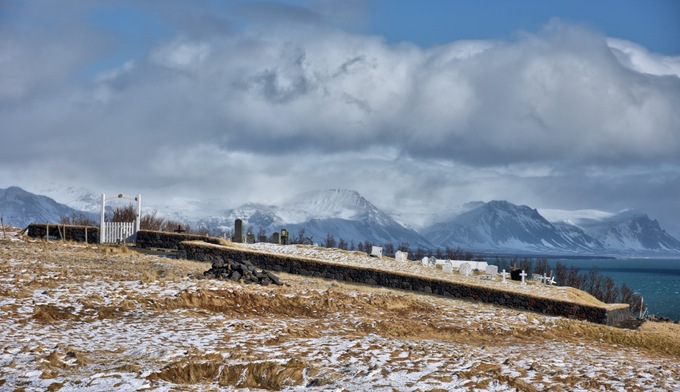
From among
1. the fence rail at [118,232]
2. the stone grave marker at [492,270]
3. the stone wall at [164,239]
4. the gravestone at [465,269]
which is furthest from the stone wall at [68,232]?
the stone grave marker at [492,270]

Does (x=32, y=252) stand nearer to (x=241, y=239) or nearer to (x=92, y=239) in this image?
(x=92, y=239)

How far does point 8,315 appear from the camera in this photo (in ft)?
64.0

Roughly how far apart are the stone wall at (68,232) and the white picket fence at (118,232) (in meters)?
0.76

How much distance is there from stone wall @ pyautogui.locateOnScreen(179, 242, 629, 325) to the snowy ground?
5.06 metres

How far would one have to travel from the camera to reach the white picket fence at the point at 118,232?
5186 centimetres

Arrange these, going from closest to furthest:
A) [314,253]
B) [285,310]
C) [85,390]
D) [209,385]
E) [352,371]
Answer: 1. [85,390]
2. [209,385]
3. [352,371]
4. [285,310]
5. [314,253]

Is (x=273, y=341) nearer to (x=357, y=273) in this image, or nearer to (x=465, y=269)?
(x=357, y=273)

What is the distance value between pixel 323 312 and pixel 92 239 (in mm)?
33134

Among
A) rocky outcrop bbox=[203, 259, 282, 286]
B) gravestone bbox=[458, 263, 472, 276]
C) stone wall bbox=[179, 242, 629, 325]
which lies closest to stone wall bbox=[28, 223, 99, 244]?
stone wall bbox=[179, 242, 629, 325]

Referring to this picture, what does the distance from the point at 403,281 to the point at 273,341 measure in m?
19.5

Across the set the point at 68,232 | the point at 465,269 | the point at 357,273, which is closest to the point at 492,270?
the point at 465,269

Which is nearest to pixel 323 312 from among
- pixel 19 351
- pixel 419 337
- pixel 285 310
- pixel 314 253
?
pixel 285 310

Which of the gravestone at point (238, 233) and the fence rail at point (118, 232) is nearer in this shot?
the fence rail at point (118, 232)

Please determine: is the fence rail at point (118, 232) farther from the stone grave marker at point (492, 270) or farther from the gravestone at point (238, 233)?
the stone grave marker at point (492, 270)
